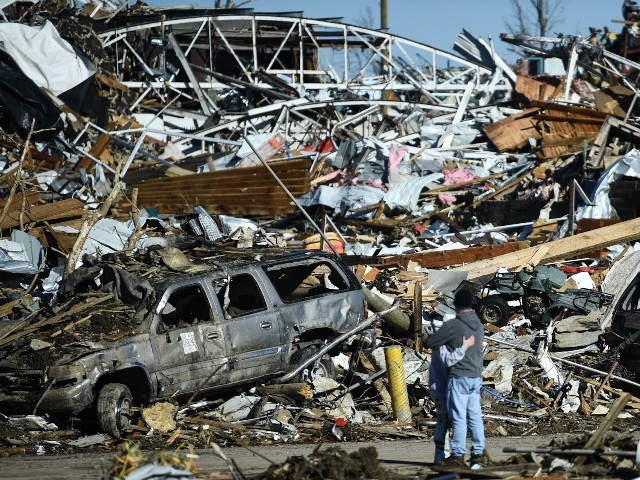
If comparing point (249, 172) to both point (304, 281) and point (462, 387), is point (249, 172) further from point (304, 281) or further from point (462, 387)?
point (462, 387)

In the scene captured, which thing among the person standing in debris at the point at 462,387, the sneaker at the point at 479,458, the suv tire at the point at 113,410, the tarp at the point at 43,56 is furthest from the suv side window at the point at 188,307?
the tarp at the point at 43,56

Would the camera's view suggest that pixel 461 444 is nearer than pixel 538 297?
Yes

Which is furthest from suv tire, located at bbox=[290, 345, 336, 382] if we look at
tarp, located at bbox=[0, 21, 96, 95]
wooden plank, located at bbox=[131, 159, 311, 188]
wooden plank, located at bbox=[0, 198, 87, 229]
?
tarp, located at bbox=[0, 21, 96, 95]

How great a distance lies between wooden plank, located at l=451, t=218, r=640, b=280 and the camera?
17188 millimetres

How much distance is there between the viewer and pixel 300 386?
1146 cm

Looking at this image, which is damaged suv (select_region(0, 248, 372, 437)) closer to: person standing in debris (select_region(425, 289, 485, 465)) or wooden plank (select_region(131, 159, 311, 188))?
person standing in debris (select_region(425, 289, 485, 465))

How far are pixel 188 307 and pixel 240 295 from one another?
31.3 inches

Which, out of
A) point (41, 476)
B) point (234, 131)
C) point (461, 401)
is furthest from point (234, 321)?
point (234, 131)

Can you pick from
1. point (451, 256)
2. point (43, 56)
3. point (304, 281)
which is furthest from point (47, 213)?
point (43, 56)

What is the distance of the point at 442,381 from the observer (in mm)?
8242

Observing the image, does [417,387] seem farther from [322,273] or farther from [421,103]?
[421,103]

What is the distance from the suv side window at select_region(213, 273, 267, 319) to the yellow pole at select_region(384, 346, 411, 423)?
172 centimetres

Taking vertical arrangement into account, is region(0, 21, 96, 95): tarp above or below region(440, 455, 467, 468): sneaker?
above

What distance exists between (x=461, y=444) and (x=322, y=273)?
21.2ft
